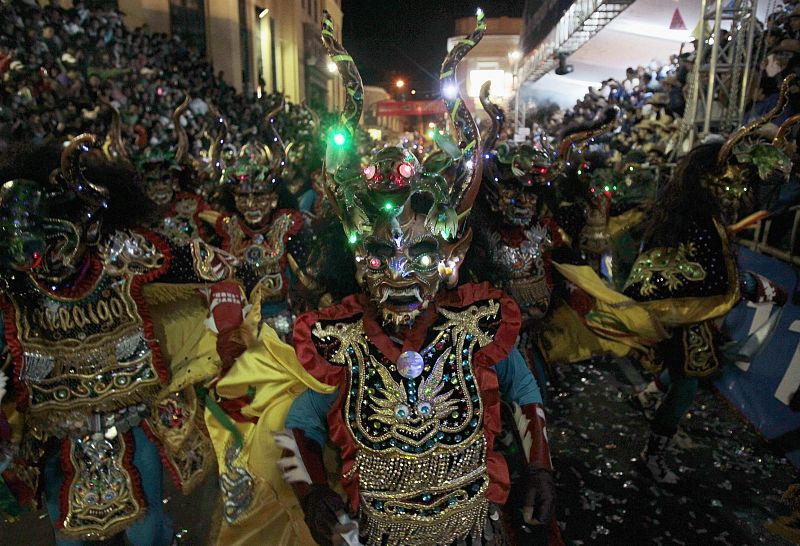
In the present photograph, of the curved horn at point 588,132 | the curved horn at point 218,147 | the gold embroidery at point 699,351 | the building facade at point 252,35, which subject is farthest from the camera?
the building facade at point 252,35

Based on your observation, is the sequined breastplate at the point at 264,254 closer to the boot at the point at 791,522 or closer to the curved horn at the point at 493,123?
the curved horn at the point at 493,123

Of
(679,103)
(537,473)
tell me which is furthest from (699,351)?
(679,103)

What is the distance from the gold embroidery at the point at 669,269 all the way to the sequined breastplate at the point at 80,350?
2.95 m

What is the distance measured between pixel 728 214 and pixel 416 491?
324cm

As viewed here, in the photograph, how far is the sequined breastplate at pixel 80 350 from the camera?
8.89 ft

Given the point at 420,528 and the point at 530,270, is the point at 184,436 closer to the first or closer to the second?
the point at 420,528

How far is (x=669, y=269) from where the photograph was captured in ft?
12.4

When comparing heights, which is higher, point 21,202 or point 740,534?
point 21,202

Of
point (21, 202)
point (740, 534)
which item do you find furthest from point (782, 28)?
point (21, 202)

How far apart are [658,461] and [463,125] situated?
124 inches

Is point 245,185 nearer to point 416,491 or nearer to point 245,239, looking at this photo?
point 245,239

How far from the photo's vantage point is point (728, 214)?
13.5 ft

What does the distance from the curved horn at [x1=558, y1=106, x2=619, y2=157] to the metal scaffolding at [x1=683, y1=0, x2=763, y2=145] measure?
302 cm

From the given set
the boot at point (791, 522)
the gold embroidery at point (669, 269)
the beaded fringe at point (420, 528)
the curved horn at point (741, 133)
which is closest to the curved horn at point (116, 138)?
the beaded fringe at point (420, 528)
